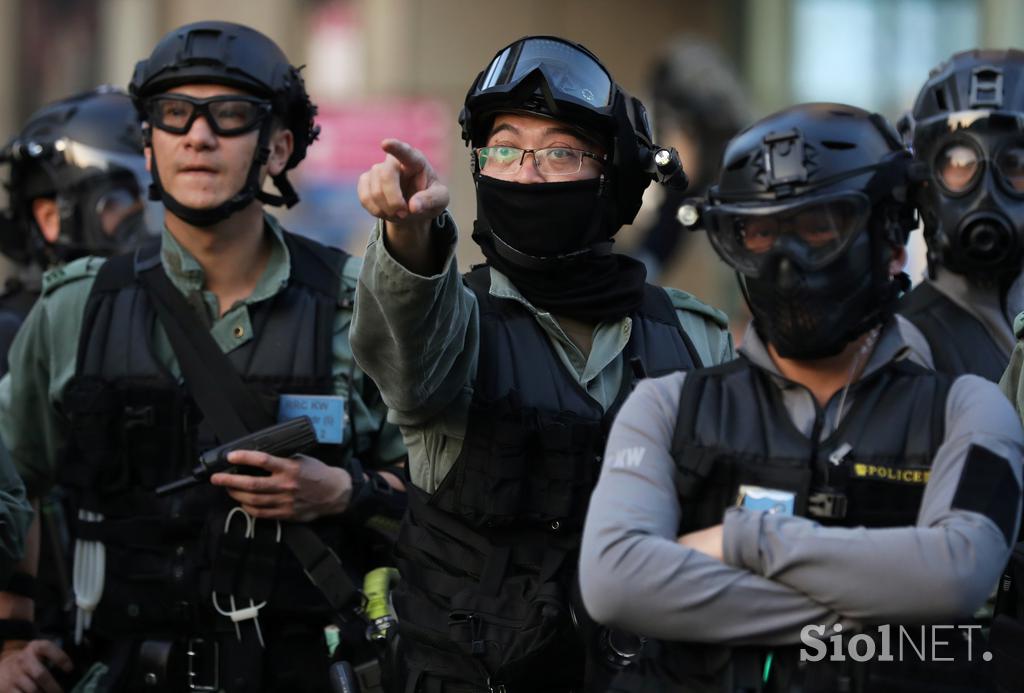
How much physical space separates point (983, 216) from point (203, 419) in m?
2.36

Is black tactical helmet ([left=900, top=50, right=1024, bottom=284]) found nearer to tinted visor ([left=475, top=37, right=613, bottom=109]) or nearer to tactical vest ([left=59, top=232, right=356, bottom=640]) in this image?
tinted visor ([left=475, top=37, right=613, bottom=109])

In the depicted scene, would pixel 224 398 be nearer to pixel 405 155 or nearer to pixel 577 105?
pixel 577 105

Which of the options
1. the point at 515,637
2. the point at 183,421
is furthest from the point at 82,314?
the point at 515,637

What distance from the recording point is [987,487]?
3.47m

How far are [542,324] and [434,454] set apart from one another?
0.43 meters

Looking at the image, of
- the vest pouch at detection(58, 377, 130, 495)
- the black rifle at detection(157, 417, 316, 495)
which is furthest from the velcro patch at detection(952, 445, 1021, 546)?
the vest pouch at detection(58, 377, 130, 495)

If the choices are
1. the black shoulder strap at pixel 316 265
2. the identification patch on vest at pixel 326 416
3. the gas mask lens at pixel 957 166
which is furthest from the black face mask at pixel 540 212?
the gas mask lens at pixel 957 166

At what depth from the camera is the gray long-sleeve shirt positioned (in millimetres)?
3402

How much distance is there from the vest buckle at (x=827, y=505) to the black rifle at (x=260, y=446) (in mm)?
2027

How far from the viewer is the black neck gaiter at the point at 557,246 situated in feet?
14.9

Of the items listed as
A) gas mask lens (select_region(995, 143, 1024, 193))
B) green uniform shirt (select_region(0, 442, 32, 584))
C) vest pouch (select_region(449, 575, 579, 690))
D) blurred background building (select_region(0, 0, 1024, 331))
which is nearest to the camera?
vest pouch (select_region(449, 575, 579, 690))

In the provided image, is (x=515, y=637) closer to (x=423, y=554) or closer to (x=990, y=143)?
(x=423, y=554)

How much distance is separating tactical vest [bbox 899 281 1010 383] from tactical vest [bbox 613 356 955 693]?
133 centimetres

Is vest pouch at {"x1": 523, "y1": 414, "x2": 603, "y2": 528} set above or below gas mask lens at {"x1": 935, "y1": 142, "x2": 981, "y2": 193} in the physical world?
below
